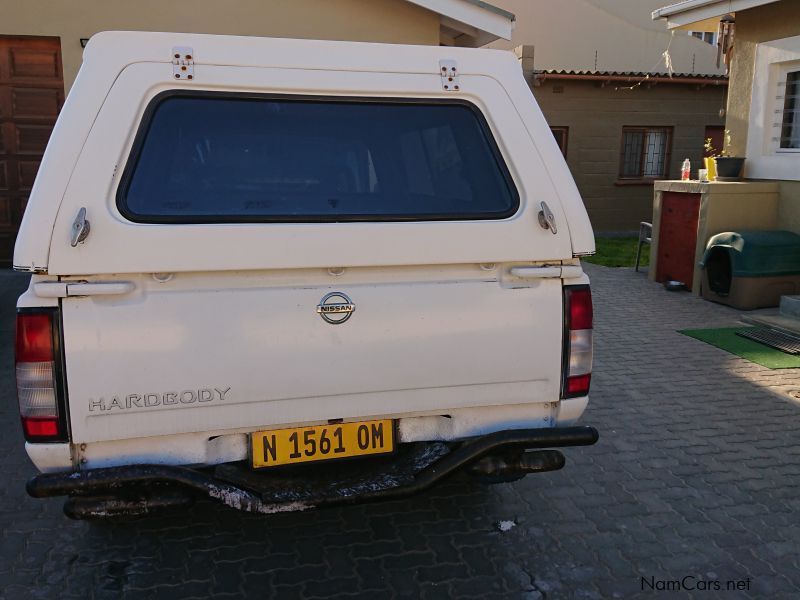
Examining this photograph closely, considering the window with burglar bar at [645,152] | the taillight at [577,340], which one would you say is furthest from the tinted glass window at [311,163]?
the window with burglar bar at [645,152]

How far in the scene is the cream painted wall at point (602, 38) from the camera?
55.1 feet

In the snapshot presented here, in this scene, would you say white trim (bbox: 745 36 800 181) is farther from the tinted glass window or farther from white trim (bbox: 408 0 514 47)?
the tinted glass window

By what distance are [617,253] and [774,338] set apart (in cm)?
615

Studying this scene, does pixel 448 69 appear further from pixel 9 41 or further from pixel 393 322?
pixel 9 41

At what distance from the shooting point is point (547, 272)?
2.79 m

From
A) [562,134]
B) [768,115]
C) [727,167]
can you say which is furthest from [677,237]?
[562,134]

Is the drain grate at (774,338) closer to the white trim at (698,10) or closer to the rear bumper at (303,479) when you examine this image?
the white trim at (698,10)

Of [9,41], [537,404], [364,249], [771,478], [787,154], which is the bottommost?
[771,478]

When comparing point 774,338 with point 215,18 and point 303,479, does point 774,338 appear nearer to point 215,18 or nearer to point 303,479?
point 303,479

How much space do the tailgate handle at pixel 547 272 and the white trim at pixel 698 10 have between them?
24.4 ft

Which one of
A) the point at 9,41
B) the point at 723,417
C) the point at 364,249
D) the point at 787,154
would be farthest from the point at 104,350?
the point at 787,154

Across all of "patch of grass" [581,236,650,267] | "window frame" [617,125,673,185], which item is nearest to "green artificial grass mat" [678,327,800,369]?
"patch of grass" [581,236,650,267]

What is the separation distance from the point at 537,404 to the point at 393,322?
Result: 73 centimetres

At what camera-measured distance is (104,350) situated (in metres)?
2.39
